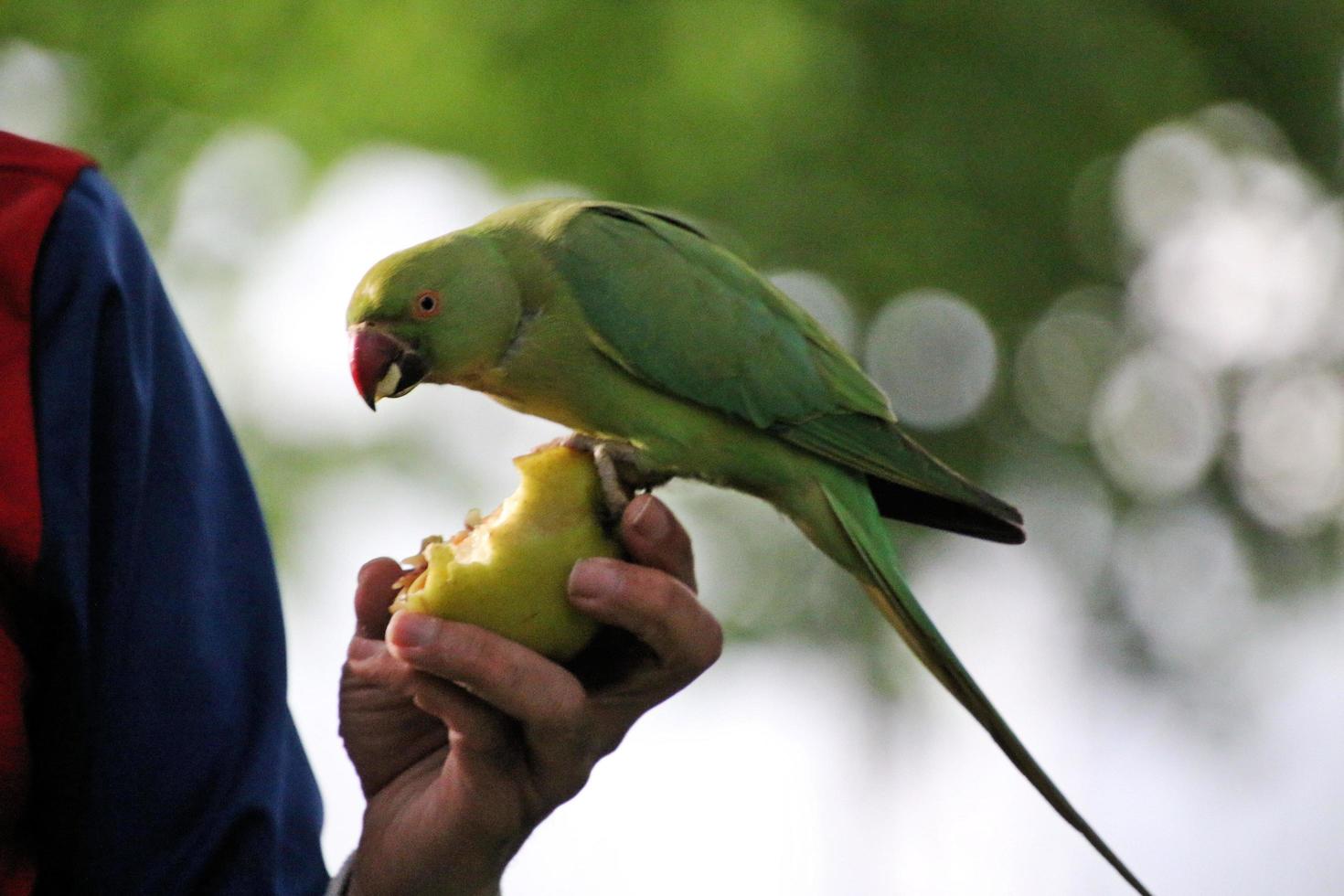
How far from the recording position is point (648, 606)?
161cm

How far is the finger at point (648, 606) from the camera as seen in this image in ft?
5.27

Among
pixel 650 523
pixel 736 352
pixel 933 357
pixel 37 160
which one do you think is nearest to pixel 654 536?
pixel 650 523

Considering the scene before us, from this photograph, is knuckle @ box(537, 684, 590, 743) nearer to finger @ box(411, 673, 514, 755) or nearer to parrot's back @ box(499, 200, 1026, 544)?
finger @ box(411, 673, 514, 755)

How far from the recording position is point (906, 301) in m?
6.52

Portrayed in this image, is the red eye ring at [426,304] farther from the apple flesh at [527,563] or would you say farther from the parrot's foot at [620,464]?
the apple flesh at [527,563]

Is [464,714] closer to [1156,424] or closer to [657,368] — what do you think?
[657,368]

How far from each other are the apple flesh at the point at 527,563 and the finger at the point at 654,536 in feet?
0.22

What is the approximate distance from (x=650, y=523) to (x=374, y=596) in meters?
0.43

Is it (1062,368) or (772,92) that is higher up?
(772,92)

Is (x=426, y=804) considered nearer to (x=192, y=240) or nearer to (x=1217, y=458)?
(x=192, y=240)

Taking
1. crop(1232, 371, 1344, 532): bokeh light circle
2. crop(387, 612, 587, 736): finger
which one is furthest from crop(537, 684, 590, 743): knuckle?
crop(1232, 371, 1344, 532): bokeh light circle

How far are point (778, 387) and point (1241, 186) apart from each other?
5.64 meters

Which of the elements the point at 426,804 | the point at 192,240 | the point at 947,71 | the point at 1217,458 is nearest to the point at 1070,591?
the point at 1217,458

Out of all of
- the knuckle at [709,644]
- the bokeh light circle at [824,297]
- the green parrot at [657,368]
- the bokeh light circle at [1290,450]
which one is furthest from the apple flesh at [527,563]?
the bokeh light circle at [1290,450]
